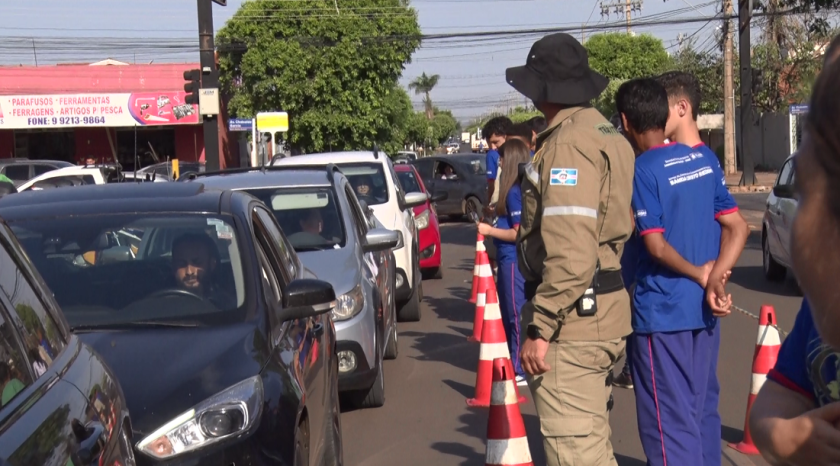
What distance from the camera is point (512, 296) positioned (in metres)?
7.71

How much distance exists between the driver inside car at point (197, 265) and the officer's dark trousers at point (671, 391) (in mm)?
1802

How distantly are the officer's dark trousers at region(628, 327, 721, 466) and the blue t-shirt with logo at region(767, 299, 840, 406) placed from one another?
236cm

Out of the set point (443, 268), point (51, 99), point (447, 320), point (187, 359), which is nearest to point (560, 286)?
point (187, 359)

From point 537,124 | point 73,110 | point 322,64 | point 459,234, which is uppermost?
point 322,64

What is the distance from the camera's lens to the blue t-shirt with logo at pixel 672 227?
4.61 m

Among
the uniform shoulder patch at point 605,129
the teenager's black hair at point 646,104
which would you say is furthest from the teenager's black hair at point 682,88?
the uniform shoulder patch at point 605,129

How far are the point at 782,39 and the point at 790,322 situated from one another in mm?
40903

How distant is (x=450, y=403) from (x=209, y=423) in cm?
403

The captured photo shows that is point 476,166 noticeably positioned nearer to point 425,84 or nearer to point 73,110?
point 73,110

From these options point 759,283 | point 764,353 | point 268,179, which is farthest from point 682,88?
point 759,283

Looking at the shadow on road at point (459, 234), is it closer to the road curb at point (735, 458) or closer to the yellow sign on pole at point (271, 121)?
the yellow sign on pole at point (271, 121)

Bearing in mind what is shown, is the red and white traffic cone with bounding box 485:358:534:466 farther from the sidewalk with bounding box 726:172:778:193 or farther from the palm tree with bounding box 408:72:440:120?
the palm tree with bounding box 408:72:440:120

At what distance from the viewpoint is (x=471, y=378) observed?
8.42 metres

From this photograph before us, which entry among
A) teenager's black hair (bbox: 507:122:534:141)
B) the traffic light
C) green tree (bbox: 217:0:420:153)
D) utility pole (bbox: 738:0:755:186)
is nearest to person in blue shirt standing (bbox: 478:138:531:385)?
teenager's black hair (bbox: 507:122:534:141)
